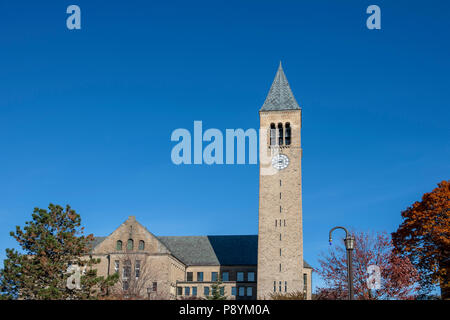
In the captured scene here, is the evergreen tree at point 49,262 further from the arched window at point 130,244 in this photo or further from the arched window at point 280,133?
the arched window at point 280,133

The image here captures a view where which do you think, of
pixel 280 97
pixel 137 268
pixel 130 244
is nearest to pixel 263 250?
pixel 137 268

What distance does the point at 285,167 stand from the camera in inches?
2416

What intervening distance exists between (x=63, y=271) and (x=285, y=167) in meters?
32.9

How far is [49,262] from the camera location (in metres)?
36.0

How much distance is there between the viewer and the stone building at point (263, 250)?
58094 millimetres

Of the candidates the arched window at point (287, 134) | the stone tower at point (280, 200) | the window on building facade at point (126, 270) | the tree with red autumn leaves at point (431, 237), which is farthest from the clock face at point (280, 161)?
the window on building facade at point (126, 270)

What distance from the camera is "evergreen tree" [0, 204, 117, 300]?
35375mm

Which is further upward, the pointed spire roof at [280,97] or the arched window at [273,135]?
the pointed spire roof at [280,97]

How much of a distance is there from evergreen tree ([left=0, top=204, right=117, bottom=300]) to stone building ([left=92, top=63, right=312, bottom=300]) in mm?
18636

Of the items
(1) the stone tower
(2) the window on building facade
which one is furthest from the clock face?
(2) the window on building facade

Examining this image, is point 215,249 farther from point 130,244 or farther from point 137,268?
point 137,268

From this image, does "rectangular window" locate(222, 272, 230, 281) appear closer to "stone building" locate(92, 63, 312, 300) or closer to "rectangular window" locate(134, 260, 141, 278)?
"stone building" locate(92, 63, 312, 300)
